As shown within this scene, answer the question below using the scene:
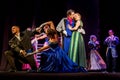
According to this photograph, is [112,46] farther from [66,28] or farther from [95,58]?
[66,28]

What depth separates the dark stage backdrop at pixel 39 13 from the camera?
29.5 ft

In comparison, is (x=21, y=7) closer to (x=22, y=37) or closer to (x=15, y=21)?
(x=15, y=21)

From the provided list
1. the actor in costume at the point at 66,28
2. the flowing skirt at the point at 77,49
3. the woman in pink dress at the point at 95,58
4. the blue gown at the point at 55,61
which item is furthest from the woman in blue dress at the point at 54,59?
the woman in pink dress at the point at 95,58

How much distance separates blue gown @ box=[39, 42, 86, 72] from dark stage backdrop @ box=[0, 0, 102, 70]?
2.68 metres

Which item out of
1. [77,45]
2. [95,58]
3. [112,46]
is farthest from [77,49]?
[95,58]

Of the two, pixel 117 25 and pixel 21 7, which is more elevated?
pixel 21 7

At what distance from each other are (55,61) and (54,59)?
0.05 metres

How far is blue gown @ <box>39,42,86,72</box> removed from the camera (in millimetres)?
6211

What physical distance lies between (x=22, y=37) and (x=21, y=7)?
279 centimetres

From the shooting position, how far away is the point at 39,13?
927cm

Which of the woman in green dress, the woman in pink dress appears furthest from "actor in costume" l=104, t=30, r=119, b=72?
the woman in green dress

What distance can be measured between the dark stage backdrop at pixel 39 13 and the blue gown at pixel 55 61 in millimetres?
2683

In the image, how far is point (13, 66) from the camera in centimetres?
672

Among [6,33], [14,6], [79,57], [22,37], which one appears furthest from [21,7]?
[79,57]
